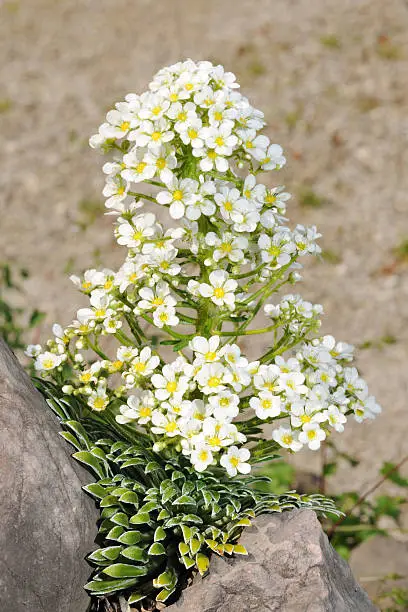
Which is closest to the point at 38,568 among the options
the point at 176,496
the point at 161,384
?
the point at 176,496

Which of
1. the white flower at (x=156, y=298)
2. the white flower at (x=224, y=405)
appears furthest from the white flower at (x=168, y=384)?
the white flower at (x=156, y=298)

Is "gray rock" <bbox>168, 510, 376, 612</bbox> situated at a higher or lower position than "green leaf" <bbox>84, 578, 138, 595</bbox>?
higher

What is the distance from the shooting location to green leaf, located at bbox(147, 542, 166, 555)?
2.38 meters

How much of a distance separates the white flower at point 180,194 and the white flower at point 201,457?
0.70 m

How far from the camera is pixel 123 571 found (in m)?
2.38

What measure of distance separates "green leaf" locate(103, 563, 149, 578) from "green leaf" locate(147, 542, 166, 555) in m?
0.07

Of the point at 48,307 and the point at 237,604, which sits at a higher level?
the point at 48,307

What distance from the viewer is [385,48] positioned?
7695mm

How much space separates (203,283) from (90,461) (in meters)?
0.69

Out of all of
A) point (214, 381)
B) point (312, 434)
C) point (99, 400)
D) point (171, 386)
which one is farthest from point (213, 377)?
point (99, 400)

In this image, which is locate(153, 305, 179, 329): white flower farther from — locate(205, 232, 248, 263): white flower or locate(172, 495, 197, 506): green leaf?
locate(172, 495, 197, 506): green leaf

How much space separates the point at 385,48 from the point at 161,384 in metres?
6.34

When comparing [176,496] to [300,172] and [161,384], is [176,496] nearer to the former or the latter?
[161,384]

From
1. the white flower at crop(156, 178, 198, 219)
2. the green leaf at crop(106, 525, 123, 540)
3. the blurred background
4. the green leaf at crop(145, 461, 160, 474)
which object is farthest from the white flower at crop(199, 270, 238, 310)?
the blurred background
